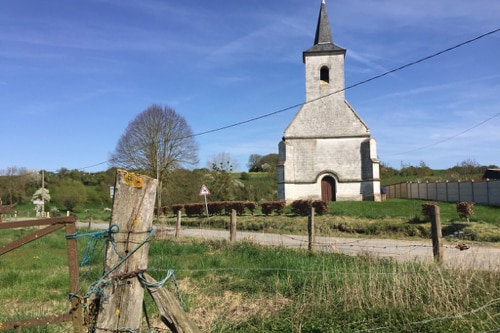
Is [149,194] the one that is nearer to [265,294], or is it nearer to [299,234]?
[265,294]

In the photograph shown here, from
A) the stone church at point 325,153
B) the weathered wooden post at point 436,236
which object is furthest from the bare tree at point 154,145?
the weathered wooden post at point 436,236

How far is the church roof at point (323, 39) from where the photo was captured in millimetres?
35719

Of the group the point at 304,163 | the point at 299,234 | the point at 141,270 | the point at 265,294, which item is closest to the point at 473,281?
the point at 265,294

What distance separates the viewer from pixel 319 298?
4.94 meters

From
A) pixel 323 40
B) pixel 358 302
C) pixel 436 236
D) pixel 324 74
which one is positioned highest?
pixel 323 40

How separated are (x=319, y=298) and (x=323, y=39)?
3514cm

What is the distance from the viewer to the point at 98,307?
260cm

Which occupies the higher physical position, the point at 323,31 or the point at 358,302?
the point at 323,31

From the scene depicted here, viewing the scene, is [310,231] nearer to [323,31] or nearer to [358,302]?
[358,302]

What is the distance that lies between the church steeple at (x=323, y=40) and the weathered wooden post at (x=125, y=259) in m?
35.1

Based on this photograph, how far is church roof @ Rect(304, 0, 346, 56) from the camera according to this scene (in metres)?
35.7

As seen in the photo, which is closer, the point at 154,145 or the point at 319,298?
the point at 319,298

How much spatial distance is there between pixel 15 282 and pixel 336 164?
28.8 metres

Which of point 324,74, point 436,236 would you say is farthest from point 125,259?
point 324,74
